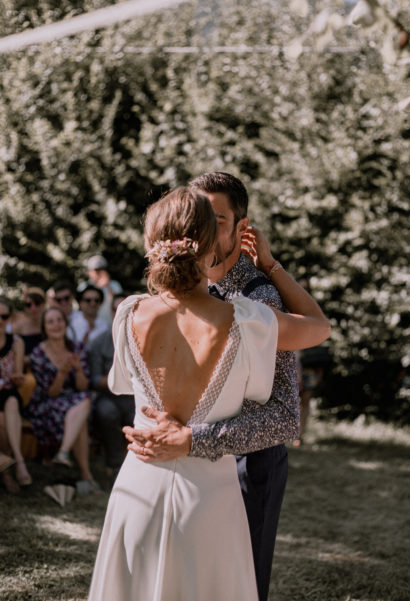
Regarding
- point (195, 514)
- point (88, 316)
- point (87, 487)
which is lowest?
point (87, 487)

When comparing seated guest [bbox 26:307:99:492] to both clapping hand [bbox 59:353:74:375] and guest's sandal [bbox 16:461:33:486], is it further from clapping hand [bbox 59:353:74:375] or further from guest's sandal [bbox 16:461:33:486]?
guest's sandal [bbox 16:461:33:486]

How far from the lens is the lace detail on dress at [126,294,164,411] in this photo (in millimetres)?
2150

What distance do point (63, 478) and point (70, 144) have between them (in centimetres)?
508

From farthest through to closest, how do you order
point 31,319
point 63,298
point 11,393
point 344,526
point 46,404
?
1. point 63,298
2. point 31,319
3. point 46,404
4. point 11,393
5. point 344,526

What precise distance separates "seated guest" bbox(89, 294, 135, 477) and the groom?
357 cm

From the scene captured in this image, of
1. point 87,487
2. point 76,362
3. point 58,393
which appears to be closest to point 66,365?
point 76,362

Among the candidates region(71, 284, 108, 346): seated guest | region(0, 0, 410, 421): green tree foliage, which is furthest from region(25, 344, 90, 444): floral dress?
region(0, 0, 410, 421): green tree foliage

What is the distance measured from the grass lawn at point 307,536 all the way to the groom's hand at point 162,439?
6.02ft

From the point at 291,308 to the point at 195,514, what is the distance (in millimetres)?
763

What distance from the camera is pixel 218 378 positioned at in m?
2.07

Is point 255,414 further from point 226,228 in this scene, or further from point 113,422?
point 113,422

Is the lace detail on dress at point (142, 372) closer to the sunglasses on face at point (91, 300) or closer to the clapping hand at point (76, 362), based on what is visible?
the clapping hand at point (76, 362)

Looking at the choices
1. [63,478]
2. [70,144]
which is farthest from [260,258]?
[70,144]

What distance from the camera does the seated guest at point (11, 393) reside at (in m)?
5.43
